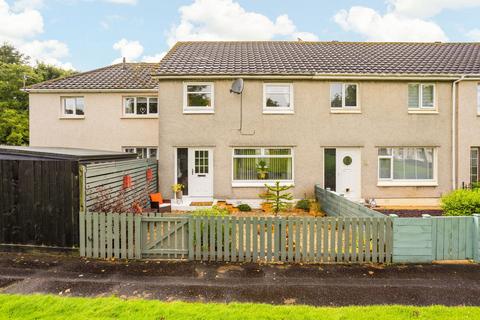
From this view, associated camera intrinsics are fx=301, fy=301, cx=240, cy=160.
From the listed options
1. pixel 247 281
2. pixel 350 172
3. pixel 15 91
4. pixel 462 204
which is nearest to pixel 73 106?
pixel 350 172

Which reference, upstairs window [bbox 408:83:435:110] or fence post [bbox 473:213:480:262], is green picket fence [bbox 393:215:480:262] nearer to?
fence post [bbox 473:213:480:262]

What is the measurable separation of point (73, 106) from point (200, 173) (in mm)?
9168

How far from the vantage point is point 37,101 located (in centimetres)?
1714

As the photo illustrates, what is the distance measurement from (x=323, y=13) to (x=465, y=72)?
312 inches

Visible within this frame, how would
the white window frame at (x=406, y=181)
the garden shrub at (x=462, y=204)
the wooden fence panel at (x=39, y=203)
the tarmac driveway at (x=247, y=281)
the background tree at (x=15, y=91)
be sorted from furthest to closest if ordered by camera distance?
the background tree at (x=15, y=91) → the white window frame at (x=406, y=181) → the garden shrub at (x=462, y=204) → the wooden fence panel at (x=39, y=203) → the tarmac driveway at (x=247, y=281)

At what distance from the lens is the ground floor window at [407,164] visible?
14.4 meters

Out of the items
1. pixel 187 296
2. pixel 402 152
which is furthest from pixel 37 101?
pixel 402 152

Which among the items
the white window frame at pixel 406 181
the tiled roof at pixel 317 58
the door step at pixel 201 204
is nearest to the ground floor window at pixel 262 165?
the door step at pixel 201 204

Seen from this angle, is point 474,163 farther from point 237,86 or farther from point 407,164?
point 237,86

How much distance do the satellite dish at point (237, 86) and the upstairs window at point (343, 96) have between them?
438 cm

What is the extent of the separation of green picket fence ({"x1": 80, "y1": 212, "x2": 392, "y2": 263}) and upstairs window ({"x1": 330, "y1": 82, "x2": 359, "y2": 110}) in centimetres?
859

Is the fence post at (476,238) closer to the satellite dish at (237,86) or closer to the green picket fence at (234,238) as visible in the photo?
the green picket fence at (234,238)

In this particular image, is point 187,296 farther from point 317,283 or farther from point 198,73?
point 198,73

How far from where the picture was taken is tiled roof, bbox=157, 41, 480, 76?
1422cm
